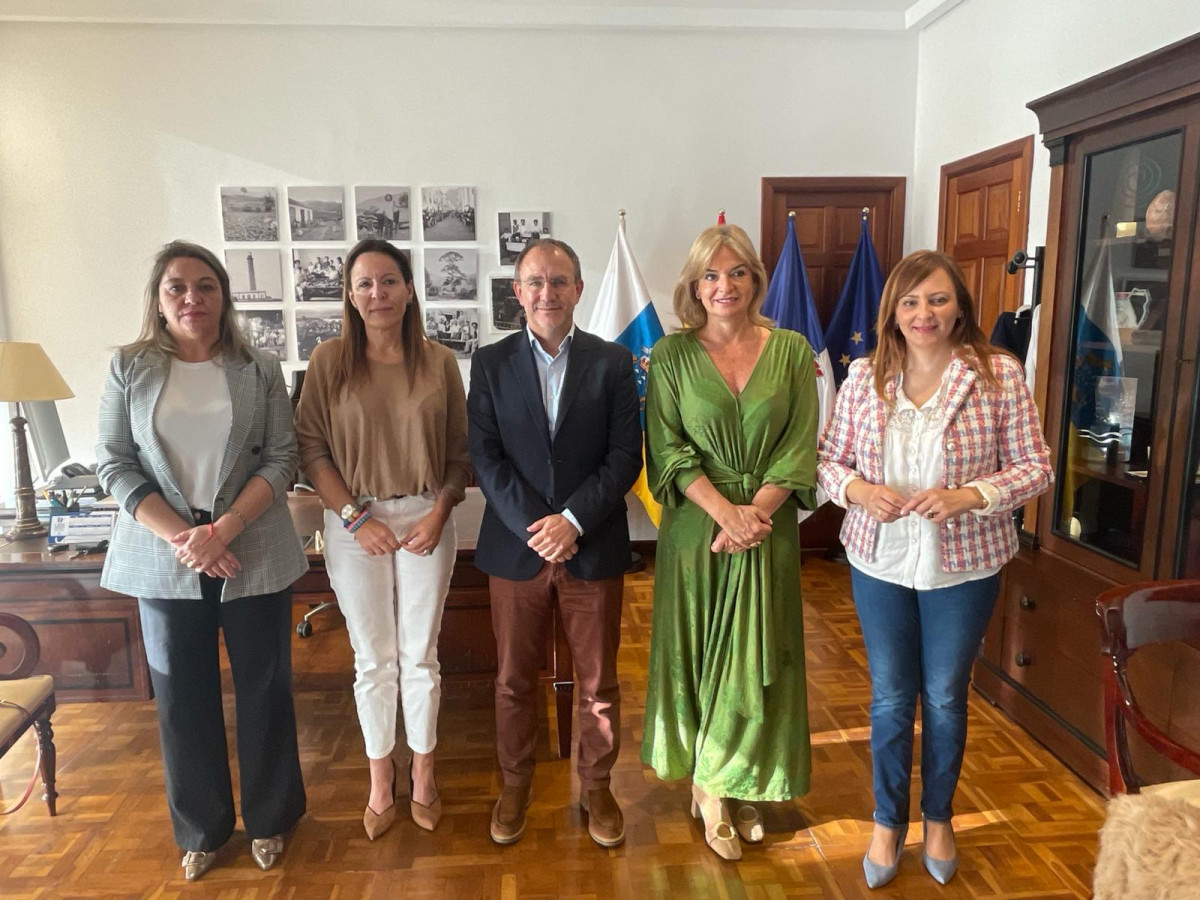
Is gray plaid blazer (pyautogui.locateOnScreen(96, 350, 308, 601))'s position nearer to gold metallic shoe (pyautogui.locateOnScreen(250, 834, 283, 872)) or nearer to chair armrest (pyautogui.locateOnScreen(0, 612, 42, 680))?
chair armrest (pyautogui.locateOnScreen(0, 612, 42, 680))

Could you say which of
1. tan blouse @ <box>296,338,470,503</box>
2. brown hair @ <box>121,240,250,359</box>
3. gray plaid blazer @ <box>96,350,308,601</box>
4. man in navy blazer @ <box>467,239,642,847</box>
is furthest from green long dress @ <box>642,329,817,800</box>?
brown hair @ <box>121,240,250,359</box>

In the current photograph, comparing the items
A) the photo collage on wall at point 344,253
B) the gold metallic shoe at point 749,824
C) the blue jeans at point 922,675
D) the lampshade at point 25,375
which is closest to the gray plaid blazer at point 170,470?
the lampshade at point 25,375

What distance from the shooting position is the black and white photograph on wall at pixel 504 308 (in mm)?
4270

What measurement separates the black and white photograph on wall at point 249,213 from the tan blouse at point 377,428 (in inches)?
102

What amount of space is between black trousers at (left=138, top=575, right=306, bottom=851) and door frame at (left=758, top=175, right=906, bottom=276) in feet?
10.8

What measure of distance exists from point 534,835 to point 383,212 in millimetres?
3244

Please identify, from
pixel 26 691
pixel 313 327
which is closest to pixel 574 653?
pixel 26 691

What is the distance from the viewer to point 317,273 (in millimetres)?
4223

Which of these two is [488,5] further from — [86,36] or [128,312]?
[128,312]

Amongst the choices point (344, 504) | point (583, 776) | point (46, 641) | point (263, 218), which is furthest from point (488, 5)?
point (583, 776)

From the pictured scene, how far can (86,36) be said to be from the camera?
394cm

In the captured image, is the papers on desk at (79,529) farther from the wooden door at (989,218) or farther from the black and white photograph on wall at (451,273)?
the wooden door at (989,218)

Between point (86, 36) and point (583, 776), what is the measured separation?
431 centimetres

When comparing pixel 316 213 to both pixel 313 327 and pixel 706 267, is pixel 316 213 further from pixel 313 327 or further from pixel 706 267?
pixel 706 267
